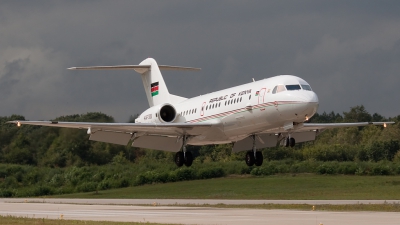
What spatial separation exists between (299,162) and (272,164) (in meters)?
2.07

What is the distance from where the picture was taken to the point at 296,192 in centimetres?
4975

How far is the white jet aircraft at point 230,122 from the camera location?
1210 inches

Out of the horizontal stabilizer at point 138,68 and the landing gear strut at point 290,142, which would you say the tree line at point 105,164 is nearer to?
the horizontal stabilizer at point 138,68

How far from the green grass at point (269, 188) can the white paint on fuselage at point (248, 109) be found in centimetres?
1271

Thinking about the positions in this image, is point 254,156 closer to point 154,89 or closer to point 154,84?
point 154,89

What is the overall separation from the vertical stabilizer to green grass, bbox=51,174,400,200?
9413 millimetres

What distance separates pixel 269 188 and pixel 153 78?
45.0 feet

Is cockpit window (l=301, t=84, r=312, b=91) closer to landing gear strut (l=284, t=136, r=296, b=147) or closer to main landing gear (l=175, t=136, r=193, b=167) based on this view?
landing gear strut (l=284, t=136, r=296, b=147)

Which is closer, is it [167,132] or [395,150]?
[167,132]

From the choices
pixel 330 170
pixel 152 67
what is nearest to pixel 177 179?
pixel 330 170

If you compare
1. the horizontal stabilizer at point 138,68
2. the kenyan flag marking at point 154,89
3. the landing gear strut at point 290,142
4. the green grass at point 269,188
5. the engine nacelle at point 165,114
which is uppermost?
the horizontal stabilizer at point 138,68

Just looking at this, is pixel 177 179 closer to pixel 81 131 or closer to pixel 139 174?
pixel 139 174

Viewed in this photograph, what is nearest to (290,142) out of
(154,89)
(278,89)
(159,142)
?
(278,89)

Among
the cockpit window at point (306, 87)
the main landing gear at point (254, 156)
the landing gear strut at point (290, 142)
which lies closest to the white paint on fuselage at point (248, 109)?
the cockpit window at point (306, 87)
